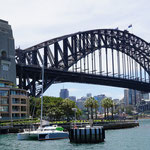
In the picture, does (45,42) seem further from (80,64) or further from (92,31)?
(92,31)

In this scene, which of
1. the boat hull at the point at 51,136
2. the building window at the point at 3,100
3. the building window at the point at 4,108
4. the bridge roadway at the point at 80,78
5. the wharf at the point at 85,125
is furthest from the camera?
the bridge roadway at the point at 80,78

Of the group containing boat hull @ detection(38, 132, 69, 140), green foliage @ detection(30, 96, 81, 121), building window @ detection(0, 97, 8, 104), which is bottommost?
boat hull @ detection(38, 132, 69, 140)

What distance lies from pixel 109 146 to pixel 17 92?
5593 centimetres

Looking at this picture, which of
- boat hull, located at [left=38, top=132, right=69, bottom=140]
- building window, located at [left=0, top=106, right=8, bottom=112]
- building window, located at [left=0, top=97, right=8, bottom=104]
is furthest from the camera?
building window, located at [left=0, top=97, right=8, bottom=104]

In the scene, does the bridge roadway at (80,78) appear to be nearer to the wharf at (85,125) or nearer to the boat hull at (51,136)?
the wharf at (85,125)

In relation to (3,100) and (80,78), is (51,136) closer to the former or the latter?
(3,100)

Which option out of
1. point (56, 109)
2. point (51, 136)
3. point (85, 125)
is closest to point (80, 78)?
point (56, 109)

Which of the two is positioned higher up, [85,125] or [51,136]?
[85,125]

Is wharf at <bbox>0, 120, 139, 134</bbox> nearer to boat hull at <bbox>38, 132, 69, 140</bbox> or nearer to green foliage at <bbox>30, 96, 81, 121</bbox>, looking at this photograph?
boat hull at <bbox>38, 132, 69, 140</bbox>

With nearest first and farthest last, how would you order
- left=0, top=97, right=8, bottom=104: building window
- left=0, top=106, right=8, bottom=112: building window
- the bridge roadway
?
left=0, top=106, right=8, bottom=112: building window < left=0, top=97, right=8, bottom=104: building window < the bridge roadway

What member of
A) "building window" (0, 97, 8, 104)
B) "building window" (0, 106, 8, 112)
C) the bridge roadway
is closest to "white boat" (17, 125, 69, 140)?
"building window" (0, 106, 8, 112)

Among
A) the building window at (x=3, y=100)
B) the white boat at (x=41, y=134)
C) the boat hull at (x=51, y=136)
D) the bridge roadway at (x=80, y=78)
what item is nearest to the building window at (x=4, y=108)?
the building window at (x=3, y=100)

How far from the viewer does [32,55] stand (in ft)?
411

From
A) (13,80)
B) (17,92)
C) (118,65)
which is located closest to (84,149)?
(17,92)
